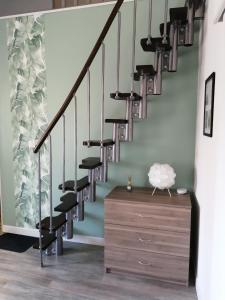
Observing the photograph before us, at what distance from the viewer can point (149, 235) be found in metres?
2.36

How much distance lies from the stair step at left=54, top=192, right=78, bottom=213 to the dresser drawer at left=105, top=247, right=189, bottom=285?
0.56 meters

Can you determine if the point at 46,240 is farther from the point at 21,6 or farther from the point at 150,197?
the point at 21,6

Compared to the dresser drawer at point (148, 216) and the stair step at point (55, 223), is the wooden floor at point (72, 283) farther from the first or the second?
the dresser drawer at point (148, 216)

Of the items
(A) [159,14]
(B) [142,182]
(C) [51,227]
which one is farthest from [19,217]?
(A) [159,14]

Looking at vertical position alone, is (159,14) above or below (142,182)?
above

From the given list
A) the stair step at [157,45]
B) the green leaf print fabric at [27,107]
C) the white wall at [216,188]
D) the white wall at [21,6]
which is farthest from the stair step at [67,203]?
the white wall at [21,6]

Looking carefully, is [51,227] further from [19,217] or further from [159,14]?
[159,14]

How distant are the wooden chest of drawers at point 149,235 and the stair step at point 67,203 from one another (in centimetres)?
42

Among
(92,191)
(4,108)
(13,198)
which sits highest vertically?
(4,108)

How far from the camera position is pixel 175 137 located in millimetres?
2744

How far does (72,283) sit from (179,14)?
8.59ft

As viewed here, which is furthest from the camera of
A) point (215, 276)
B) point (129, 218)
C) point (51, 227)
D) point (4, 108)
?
point (4, 108)

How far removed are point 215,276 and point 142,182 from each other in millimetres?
1466

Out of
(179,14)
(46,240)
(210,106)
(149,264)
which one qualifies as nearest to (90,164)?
(46,240)
